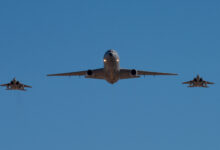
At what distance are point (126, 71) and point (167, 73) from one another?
34.8 ft

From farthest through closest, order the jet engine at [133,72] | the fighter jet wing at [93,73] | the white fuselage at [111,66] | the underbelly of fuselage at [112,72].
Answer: the jet engine at [133,72]
the fighter jet wing at [93,73]
the underbelly of fuselage at [112,72]
the white fuselage at [111,66]

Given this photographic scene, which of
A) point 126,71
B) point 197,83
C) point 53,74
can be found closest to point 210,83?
point 197,83

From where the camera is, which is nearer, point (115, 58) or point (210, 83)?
point (115, 58)

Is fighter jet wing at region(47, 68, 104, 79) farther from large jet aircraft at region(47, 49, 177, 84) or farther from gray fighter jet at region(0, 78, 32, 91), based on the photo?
gray fighter jet at region(0, 78, 32, 91)

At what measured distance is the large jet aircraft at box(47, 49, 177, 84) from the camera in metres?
100

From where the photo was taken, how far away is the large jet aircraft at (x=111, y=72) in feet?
329

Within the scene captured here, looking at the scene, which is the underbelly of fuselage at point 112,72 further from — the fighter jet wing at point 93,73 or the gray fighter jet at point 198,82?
the gray fighter jet at point 198,82

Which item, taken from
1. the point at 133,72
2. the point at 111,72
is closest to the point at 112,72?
the point at 111,72

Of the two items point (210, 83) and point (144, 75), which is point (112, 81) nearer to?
A: point (144, 75)

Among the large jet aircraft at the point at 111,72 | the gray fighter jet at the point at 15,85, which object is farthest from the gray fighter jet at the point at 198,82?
Result: the gray fighter jet at the point at 15,85

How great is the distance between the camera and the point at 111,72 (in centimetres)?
10169

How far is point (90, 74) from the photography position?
10688 centimetres

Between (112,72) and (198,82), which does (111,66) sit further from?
(198,82)

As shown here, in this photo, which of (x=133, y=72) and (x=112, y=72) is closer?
(x=112, y=72)
